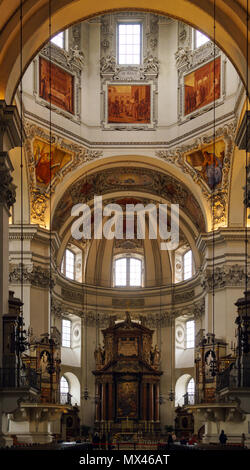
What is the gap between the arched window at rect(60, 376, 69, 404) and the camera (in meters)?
34.0

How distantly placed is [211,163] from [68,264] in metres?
9.45

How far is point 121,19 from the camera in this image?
30797mm

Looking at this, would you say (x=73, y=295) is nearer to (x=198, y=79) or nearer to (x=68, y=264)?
(x=68, y=264)

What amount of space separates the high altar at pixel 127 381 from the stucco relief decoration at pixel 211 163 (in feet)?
22.9

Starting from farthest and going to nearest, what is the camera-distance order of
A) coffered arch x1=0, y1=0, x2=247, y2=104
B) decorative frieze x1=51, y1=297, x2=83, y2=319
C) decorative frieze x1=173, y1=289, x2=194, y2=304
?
decorative frieze x1=173, y1=289, x2=194, y2=304
decorative frieze x1=51, y1=297, x2=83, y2=319
coffered arch x1=0, y1=0, x2=247, y2=104

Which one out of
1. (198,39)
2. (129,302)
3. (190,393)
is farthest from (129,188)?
(190,393)

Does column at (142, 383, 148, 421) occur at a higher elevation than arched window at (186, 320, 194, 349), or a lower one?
lower

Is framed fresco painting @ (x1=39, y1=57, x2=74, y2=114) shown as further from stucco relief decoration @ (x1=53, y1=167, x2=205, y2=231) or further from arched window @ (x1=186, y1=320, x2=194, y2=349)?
arched window @ (x1=186, y1=320, x2=194, y2=349)

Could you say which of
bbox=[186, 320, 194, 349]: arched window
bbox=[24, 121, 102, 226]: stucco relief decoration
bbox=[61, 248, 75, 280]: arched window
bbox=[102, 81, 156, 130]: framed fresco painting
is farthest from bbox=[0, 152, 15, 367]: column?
bbox=[186, 320, 194, 349]: arched window

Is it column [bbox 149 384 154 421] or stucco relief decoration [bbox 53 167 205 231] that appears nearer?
stucco relief decoration [bbox 53 167 205 231]

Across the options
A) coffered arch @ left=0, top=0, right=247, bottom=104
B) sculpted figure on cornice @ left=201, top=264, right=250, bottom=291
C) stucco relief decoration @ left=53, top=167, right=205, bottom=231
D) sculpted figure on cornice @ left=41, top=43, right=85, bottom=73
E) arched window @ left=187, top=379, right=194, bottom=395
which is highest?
sculpted figure on cornice @ left=41, top=43, right=85, bottom=73

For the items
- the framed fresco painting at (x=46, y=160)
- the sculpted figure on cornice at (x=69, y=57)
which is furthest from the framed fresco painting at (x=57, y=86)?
the framed fresco painting at (x=46, y=160)

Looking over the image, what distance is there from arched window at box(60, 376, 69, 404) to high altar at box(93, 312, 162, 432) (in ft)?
4.22

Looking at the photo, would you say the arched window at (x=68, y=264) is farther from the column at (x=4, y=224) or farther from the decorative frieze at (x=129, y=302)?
the column at (x=4, y=224)
